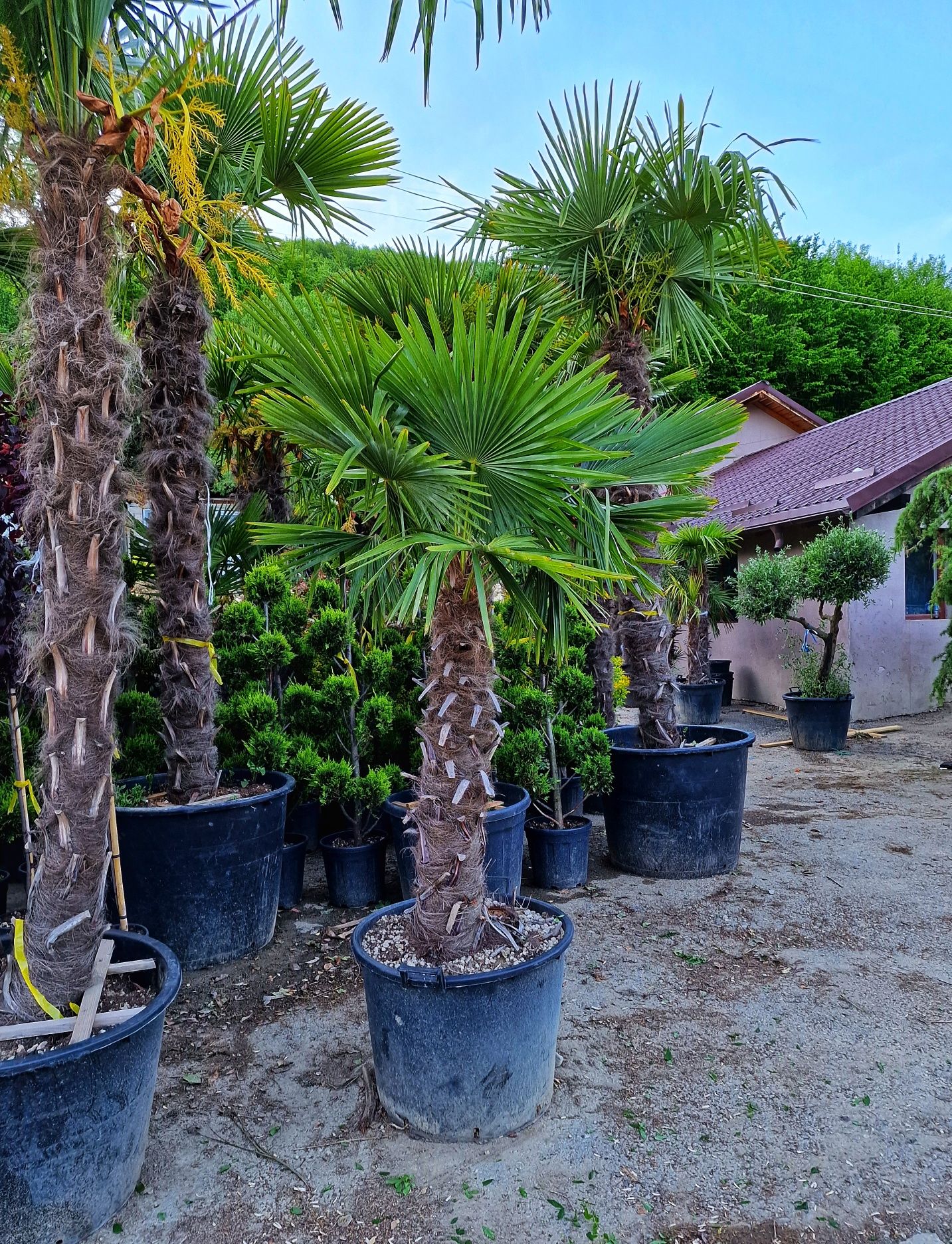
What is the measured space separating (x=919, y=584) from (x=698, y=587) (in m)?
3.34

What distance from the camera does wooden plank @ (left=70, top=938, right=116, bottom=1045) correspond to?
6.59 ft

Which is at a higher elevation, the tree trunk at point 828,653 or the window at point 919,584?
the window at point 919,584

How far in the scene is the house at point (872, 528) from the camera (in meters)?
9.74

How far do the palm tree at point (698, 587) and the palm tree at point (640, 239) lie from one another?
10.0 feet

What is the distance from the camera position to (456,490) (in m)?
2.36

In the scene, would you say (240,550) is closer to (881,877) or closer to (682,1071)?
(682,1071)

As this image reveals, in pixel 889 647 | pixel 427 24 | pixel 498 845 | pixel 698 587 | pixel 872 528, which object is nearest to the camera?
pixel 427 24

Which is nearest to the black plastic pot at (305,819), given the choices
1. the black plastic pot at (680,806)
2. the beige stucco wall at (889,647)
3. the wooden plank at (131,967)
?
the black plastic pot at (680,806)

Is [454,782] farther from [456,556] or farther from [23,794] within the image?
[23,794]

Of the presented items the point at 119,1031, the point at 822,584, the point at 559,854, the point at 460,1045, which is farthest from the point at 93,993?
the point at 822,584

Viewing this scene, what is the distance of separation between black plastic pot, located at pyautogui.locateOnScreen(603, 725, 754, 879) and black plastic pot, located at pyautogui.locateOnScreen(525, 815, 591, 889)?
1.09ft

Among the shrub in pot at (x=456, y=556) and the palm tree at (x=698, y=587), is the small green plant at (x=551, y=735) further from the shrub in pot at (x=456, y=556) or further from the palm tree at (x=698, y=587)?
the palm tree at (x=698, y=587)

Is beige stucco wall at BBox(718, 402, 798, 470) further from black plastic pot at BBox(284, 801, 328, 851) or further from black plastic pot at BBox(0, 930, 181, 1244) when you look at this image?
black plastic pot at BBox(0, 930, 181, 1244)

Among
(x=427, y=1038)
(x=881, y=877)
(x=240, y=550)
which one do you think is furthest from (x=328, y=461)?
(x=881, y=877)
